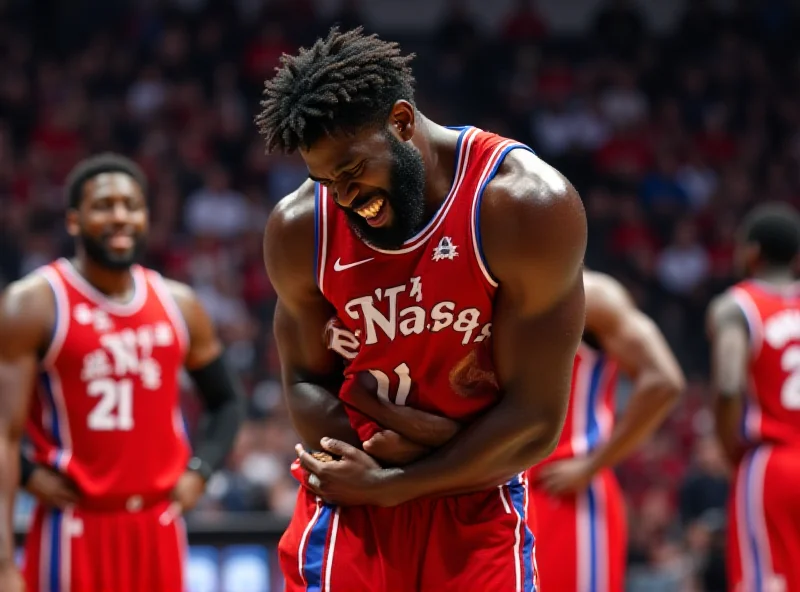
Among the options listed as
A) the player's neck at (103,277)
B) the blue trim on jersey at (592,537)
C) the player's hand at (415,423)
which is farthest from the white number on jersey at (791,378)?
the player's hand at (415,423)

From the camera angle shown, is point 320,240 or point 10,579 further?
point 10,579

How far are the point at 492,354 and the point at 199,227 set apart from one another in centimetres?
851

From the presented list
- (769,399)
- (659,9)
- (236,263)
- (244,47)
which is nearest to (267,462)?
(236,263)

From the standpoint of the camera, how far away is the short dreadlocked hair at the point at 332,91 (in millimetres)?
2834

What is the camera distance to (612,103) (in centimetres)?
1356

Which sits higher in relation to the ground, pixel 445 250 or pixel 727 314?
pixel 727 314

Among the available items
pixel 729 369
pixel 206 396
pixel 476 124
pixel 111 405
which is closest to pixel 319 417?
pixel 111 405

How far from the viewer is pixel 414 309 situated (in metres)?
3.03

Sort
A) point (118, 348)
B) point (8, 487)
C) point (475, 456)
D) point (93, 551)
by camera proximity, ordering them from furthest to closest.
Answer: point (118, 348) → point (93, 551) → point (8, 487) → point (475, 456)

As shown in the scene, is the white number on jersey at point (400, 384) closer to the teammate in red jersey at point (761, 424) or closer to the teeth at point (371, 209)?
the teeth at point (371, 209)

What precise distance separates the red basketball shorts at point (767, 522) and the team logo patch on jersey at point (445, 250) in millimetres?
3267

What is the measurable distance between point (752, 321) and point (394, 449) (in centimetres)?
309

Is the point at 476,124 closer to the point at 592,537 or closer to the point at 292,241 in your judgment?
the point at 592,537

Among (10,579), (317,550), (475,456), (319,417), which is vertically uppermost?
(319,417)
